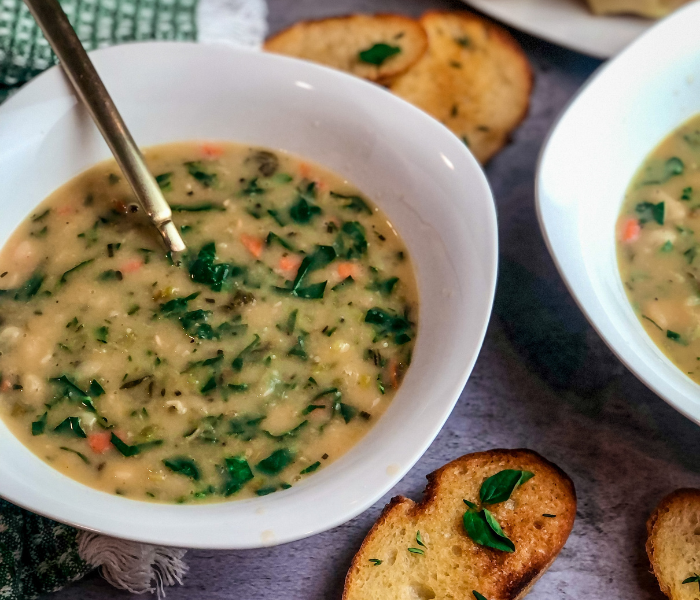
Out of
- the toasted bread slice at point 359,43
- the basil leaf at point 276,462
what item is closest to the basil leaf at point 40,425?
the basil leaf at point 276,462

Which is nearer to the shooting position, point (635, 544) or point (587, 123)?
point (635, 544)

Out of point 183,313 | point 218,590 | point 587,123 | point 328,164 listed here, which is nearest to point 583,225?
point 587,123

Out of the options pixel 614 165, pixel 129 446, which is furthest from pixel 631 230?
pixel 129 446

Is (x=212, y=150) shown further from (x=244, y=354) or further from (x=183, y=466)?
(x=183, y=466)

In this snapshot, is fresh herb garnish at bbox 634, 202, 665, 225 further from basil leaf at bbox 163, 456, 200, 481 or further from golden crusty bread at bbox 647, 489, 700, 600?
basil leaf at bbox 163, 456, 200, 481

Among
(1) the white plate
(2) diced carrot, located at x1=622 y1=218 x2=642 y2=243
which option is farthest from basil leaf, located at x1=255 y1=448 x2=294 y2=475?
(1) the white plate

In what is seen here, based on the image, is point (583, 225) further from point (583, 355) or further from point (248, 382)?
point (248, 382)
